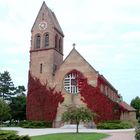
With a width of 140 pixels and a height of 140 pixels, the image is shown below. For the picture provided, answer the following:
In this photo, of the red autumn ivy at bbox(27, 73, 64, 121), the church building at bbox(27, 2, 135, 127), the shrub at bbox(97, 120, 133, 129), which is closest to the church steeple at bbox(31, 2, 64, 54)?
the church building at bbox(27, 2, 135, 127)

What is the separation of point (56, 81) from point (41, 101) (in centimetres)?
400

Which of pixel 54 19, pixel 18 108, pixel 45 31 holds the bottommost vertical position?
pixel 18 108

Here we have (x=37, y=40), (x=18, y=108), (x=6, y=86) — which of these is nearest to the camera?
(x=37, y=40)

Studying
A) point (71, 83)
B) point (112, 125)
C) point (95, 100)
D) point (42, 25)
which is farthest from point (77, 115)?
point (42, 25)

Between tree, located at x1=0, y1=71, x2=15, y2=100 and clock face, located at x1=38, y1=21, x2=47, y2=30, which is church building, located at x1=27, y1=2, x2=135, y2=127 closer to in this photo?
clock face, located at x1=38, y1=21, x2=47, y2=30

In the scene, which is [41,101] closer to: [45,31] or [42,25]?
[45,31]

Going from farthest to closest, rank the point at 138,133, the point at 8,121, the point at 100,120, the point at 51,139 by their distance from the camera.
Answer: the point at 8,121 < the point at 100,120 < the point at 51,139 < the point at 138,133

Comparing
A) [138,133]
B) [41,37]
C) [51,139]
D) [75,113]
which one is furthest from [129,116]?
[138,133]

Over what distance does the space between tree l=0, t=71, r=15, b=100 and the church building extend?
1976 cm

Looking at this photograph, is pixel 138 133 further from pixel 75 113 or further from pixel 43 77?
pixel 43 77

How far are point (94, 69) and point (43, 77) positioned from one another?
8808mm

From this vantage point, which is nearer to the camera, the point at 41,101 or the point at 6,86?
the point at 41,101

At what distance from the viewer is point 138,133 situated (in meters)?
20.2

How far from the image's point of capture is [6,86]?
7488 cm
